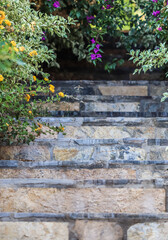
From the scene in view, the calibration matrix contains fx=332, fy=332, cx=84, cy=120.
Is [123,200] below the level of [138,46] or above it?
below

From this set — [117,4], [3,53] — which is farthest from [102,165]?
[117,4]

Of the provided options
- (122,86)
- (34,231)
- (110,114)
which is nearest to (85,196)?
(34,231)

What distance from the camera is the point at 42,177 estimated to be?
1.74 metres

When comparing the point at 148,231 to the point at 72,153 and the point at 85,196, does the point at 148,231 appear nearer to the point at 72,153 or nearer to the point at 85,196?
the point at 85,196

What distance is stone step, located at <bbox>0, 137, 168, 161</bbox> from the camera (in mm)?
2098

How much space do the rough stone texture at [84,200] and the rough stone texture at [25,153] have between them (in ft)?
1.71

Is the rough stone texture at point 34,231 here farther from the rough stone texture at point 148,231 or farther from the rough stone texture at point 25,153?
the rough stone texture at point 25,153

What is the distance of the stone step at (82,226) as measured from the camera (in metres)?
1.40

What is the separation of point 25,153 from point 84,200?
0.67m

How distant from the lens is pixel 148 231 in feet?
4.67

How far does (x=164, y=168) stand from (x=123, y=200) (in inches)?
12.6

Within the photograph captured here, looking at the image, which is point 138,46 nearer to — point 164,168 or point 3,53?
point 164,168

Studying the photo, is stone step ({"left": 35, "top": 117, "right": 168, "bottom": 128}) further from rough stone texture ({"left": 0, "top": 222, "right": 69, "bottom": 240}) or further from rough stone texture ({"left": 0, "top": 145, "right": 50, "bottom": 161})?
rough stone texture ({"left": 0, "top": 222, "right": 69, "bottom": 240})

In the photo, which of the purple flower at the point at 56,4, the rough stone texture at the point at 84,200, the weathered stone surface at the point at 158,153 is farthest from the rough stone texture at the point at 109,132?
the purple flower at the point at 56,4
